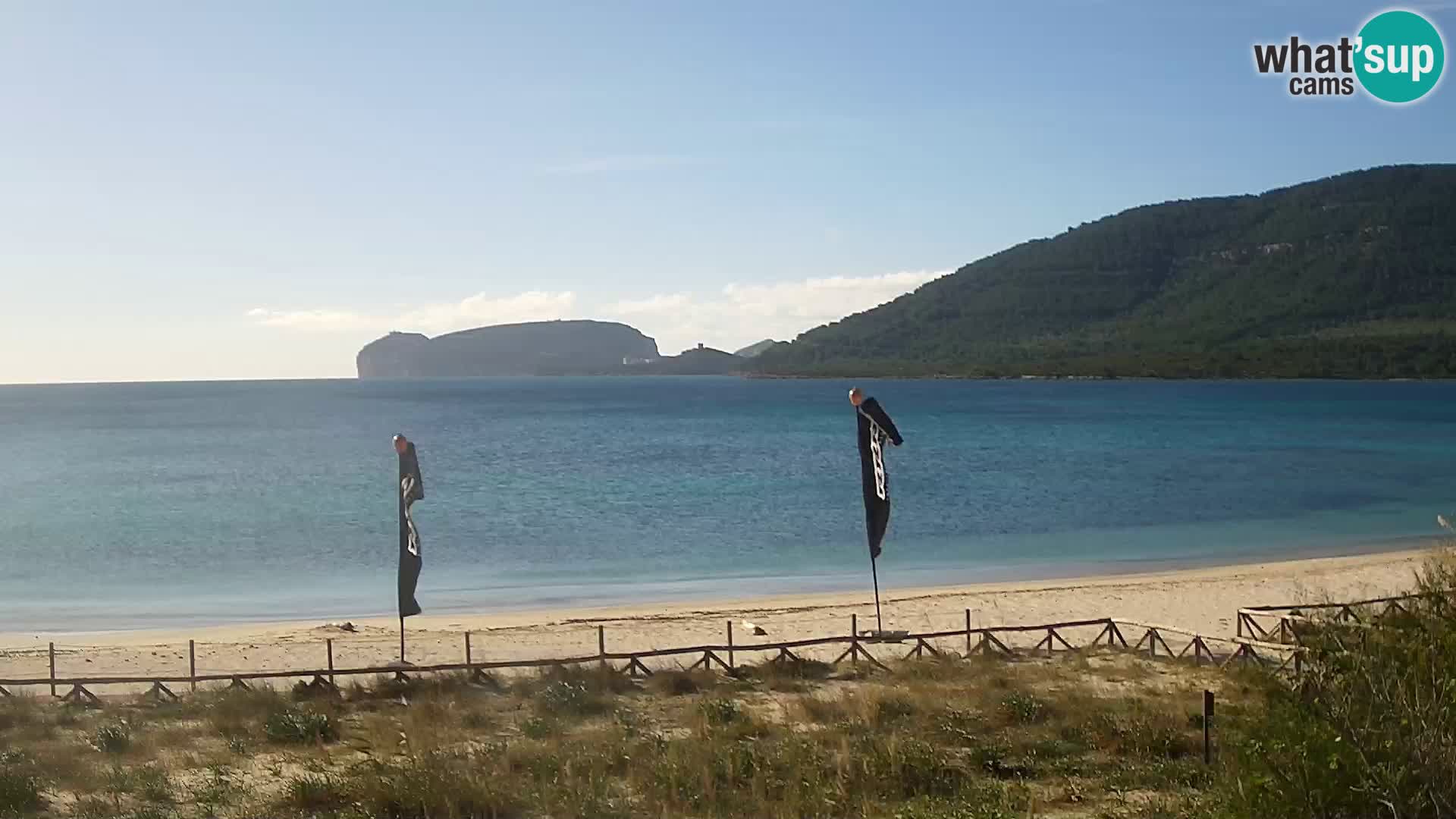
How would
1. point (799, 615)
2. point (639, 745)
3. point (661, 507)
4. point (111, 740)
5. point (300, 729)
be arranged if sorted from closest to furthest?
point (639, 745) → point (111, 740) → point (300, 729) → point (799, 615) → point (661, 507)

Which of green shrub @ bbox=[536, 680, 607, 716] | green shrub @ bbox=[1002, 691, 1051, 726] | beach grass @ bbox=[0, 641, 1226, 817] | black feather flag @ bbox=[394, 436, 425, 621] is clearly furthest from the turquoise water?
green shrub @ bbox=[1002, 691, 1051, 726]

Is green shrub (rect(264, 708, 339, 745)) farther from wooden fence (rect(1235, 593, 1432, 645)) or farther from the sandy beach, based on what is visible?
wooden fence (rect(1235, 593, 1432, 645))

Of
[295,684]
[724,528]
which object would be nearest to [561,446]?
[724,528]

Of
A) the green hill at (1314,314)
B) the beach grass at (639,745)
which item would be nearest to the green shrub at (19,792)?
the beach grass at (639,745)

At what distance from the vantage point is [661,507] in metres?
Result: 48.7

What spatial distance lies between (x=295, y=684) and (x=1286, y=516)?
40240 millimetres

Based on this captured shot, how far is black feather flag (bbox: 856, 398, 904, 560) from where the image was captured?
16.1 m

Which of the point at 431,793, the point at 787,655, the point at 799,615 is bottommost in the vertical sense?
the point at 799,615

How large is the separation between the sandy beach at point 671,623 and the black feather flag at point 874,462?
5.57 meters

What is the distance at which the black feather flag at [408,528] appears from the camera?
15961 mm

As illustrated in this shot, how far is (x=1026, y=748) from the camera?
36.8 feet

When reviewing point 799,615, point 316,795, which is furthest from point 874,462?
point 799,615

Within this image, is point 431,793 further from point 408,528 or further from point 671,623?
point 671,623

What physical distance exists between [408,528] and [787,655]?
5.81m
